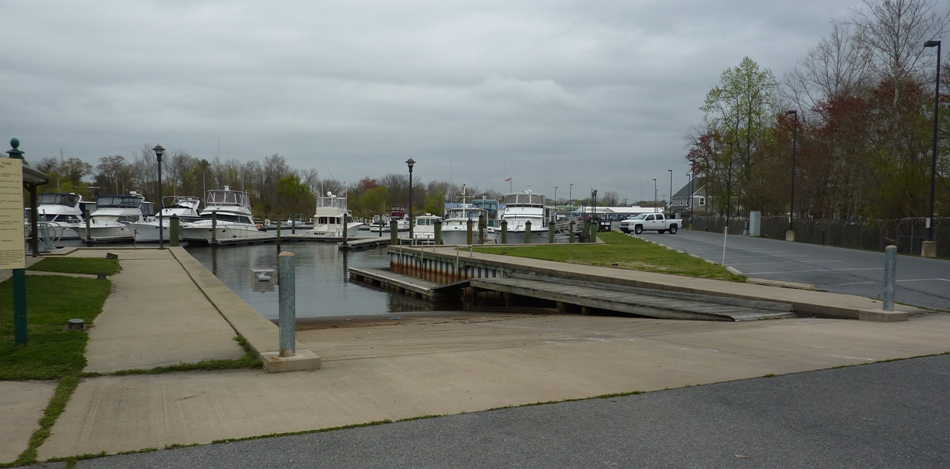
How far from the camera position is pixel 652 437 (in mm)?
4969

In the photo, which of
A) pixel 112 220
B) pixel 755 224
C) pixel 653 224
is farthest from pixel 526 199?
pixel 112 220

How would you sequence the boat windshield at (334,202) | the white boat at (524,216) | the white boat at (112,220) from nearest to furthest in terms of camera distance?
the white boat at (524,216)
the white boat at (112,220)
the boat windshield at (334,202)

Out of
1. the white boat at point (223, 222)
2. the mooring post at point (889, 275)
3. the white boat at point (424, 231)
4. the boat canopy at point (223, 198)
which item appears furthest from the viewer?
the boat canopy at point (223, 198)

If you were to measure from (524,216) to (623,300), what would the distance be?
3254 centimetres

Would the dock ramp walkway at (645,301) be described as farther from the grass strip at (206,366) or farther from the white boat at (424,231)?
the white boat at (424,231)

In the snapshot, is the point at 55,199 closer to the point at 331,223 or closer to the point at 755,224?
the point at 331,223

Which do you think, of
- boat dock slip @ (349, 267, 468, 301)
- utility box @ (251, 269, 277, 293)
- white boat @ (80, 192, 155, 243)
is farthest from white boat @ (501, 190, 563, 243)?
utility box @ (251, 269, 277, 293)

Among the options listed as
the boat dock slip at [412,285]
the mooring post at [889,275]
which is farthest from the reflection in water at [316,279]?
the mooring post at [889,275]

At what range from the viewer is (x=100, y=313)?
36.8 ft

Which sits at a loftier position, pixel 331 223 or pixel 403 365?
Answer: pixel 403 365

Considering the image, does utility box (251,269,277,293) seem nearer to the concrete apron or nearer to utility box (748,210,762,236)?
the concrete apron

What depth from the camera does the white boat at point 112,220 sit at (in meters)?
47.9

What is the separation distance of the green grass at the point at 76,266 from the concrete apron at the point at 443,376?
9.74 meters

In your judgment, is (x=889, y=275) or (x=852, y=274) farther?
(x=852, y=274)
